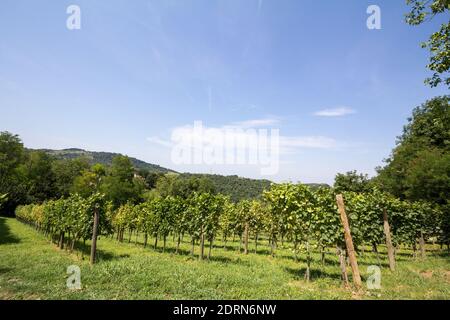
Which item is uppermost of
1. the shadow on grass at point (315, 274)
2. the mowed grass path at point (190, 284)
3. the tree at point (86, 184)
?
the tree at point (86, 184)

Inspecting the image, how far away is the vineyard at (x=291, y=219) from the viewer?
43.3 feet

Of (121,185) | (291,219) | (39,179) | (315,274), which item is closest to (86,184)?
(39,179)

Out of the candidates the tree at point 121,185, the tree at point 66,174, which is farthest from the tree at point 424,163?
the tree at point 66,174

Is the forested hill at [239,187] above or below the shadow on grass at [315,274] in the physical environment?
above

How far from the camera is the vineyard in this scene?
13195 mm

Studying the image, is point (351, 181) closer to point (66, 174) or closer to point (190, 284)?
point (190, 284)

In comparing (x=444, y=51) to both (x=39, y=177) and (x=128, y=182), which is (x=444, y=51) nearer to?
(x=128, y=182)

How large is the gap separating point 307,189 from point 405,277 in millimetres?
6715

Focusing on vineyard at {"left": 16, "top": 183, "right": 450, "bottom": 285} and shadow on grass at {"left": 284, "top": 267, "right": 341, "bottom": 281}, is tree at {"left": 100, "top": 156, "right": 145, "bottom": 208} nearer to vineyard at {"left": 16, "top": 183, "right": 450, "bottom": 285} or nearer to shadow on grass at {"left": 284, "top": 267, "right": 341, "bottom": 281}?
vineyard at {"left": 16, "top": 183, "right": 450, "bottom": 285}

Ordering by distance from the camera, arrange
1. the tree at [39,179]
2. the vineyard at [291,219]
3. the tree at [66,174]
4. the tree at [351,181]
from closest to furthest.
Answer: the vineyard at [291,219]
the tree at [351,181]
the tree at [39,179]
the tree at [66,174]

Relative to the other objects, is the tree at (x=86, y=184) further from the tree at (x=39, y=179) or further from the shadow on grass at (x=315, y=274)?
the shadow on grass at (x=315, y=274)

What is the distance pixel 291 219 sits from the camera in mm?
13500
